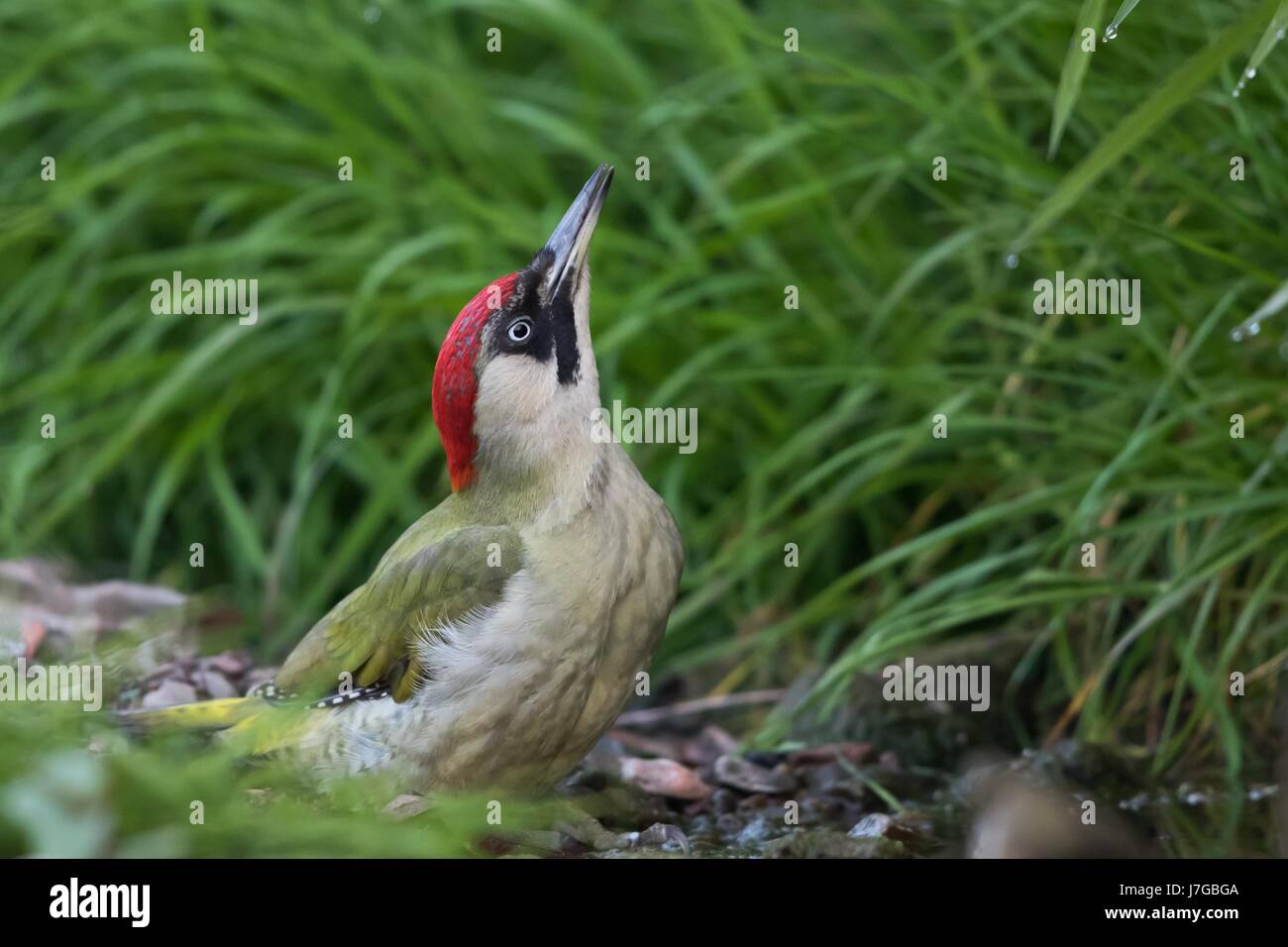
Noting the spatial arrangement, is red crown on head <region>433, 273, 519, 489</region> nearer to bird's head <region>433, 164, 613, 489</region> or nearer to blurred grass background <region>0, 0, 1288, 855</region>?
bird's head <region>433, 164, 613, 489</region>

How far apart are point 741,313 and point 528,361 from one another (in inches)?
73.1

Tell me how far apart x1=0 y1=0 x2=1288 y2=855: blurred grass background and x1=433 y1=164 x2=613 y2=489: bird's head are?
2.97 feet

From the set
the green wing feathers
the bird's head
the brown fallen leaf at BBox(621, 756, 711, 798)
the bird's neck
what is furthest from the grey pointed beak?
the brown fallen leaf at BBox(621, 756, 711, 798)

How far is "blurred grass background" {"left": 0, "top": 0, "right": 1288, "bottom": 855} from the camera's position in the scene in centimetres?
398

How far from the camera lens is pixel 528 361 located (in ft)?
10.2

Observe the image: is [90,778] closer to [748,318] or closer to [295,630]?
[295,630]

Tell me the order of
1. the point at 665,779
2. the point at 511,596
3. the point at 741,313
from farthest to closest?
the point at 741,313, the point at 665,779, the point at 511,596

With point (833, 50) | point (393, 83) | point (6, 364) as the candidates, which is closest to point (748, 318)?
point (833, 50)

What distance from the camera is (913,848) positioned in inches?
123

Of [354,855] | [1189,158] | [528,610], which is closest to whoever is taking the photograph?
[354,855]

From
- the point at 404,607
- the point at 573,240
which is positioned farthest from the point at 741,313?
the point at 404,607

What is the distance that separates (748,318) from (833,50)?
1035mm

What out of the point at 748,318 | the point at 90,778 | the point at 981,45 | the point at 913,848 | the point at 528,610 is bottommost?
the point at 913,848

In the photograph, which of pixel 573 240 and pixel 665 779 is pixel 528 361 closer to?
pixel 573 240
